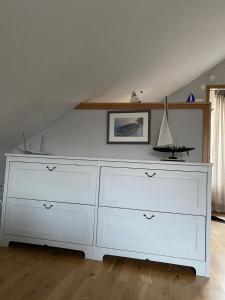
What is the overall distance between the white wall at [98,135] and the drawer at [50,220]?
620 mm

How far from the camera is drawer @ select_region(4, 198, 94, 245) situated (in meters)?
1.86

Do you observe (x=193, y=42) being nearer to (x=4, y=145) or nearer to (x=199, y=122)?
(x=199, y=122)

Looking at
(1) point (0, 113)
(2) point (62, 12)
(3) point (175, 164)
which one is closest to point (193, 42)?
(3) point (175, 164)

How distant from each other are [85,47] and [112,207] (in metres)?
1.15

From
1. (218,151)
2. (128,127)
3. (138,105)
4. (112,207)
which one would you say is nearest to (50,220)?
(112,207)

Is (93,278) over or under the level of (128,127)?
under

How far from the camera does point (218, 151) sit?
4.00 meters

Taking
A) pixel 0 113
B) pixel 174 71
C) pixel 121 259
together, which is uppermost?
pixel 174 71

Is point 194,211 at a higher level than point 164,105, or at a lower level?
lower

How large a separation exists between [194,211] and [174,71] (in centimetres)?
204

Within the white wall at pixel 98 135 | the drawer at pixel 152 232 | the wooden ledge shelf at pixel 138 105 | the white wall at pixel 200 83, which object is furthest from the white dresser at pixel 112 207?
the white wall at pixel 200 83

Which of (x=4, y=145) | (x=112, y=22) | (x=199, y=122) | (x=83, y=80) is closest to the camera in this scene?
(x=112, y=22)

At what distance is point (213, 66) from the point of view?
4.11m

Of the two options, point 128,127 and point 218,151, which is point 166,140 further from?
point 218,151
